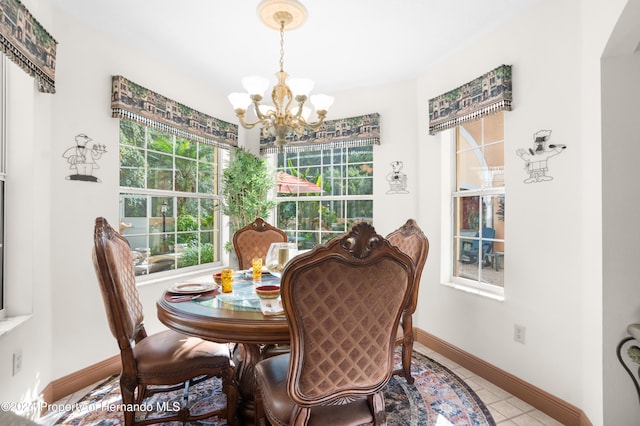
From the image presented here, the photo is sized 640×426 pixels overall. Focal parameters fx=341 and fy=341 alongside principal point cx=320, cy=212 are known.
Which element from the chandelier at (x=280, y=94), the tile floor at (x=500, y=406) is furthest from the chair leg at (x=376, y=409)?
the chandelier at (x=280, y=94)

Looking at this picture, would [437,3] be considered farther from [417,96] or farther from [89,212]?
[89,212]

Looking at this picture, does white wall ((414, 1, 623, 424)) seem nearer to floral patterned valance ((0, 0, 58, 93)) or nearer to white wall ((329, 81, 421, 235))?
white wall ((329, 81, 421, 235))

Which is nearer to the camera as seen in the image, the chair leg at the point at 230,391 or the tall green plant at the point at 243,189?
the chair leg at the point at 230,391

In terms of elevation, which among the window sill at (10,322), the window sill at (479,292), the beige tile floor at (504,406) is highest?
the window sill at (10,322)

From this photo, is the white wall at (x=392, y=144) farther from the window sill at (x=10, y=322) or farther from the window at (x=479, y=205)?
the window sill at (x=10, y=322)

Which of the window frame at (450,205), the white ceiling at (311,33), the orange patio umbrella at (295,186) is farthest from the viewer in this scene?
the orange patio umbrella at (295,186)

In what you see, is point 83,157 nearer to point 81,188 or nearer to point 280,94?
point 81,188

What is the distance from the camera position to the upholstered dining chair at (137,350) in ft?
5.56

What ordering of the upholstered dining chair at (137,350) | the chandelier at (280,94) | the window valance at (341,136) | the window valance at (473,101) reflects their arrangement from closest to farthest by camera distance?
the upholstered dining chair at (137,350) → the chandelier at (280,94) → the window valance at (473,101) → the window valance at (341,136)

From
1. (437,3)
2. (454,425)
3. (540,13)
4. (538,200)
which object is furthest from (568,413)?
(437,3)

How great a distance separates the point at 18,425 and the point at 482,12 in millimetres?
3081

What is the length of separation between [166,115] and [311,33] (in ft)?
5.09

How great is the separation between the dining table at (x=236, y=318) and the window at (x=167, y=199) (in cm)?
135

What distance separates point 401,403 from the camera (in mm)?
2326
